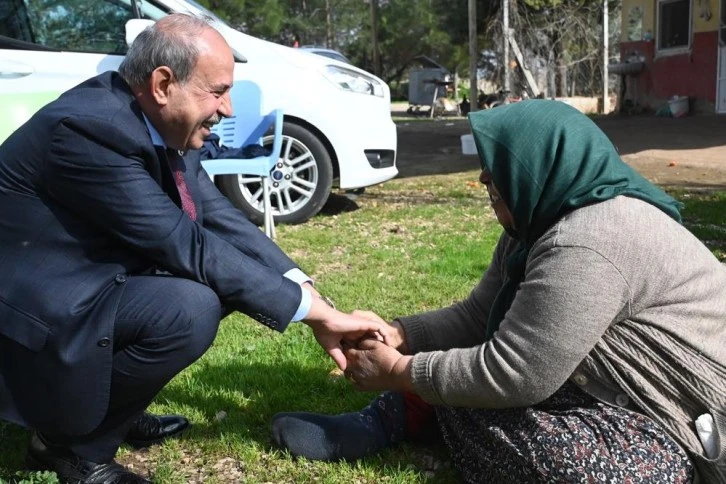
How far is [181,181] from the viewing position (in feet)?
8.55

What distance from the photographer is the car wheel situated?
6.45m

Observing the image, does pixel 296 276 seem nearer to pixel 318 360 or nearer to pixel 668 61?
pixel 318 360

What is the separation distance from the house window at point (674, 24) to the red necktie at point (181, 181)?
16490mm

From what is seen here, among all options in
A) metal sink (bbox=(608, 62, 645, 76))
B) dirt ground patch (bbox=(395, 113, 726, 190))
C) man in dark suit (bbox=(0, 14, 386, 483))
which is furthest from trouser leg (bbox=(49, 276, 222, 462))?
metal sink (bbox=(608, 62, 645, 76))

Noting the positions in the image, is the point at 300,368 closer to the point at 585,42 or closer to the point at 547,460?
the point at 547,460

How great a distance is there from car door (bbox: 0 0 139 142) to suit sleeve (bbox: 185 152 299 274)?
3073mm

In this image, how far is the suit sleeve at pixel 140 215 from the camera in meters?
2.19

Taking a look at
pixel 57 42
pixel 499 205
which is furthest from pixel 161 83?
pixel 57 42

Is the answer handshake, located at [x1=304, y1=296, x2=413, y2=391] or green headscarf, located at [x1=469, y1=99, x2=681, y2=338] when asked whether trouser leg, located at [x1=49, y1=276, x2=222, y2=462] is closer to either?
handshake, located at [x1=304, y1=296, x2=413, y2=391]

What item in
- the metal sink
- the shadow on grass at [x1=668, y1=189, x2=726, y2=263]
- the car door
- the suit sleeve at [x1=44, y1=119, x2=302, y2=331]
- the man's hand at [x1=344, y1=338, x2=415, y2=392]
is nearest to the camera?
the suit sleeve at [x1=44, y1=119, x2=302, y2=331]

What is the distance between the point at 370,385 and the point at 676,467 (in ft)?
3.07

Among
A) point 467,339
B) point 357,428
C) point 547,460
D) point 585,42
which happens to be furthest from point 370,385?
point 585,42

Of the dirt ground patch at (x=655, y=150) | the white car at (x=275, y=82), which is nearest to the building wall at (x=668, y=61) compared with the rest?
the dirt ground patch at (x=655, y=150)

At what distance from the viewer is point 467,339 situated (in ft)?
9.34
